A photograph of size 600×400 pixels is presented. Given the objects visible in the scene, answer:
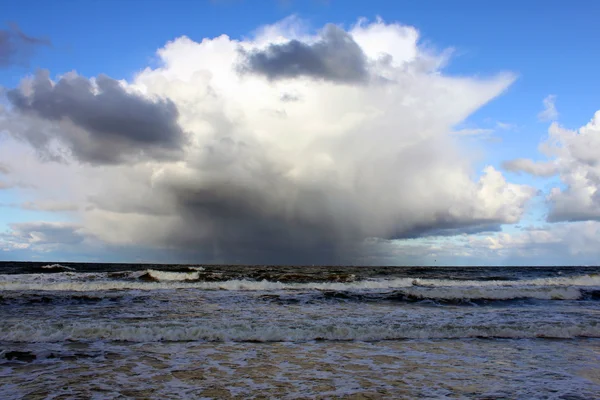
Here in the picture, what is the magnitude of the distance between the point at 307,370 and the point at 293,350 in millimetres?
2342

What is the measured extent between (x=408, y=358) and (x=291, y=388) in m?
4.14

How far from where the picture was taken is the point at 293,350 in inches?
461

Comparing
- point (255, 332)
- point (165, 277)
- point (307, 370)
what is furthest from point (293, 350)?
point (165, 277)

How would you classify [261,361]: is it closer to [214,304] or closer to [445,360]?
[445,360]

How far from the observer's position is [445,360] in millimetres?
10531

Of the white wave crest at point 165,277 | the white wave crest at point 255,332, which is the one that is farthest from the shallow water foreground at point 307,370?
the white wave crest at point 165,277

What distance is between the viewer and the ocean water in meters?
8.05

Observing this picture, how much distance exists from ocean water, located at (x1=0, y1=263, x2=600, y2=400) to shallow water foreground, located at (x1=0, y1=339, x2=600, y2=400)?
33mm

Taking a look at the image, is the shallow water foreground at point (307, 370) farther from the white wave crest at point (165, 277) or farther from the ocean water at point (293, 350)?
the white wave crest at point (165, 277)

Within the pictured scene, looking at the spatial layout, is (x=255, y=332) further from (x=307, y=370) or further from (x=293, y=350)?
(x=307, y=370)

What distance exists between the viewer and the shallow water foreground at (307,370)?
7.80 m

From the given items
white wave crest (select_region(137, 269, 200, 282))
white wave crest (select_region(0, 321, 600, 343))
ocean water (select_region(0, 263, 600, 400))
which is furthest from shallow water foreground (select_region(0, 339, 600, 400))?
white wave crest (select_region(137, 269, 200, 282))

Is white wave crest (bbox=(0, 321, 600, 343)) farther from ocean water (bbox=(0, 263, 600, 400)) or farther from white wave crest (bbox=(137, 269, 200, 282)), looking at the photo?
white wave crest (bbox=(137, 269, 200, 282))

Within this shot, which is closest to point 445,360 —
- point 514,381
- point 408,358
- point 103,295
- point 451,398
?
point 408,358
